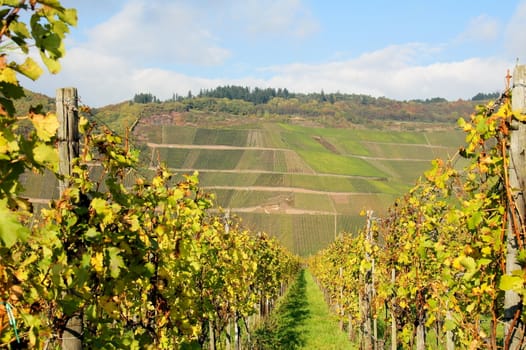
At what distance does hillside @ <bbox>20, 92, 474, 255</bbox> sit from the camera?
2943 inches

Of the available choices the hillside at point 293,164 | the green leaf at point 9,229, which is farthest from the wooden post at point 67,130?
the hillside at point 293,164

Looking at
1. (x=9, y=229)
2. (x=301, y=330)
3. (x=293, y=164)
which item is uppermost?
(x=9, y=229)

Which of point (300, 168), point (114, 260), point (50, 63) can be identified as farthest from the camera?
point (300, 168)

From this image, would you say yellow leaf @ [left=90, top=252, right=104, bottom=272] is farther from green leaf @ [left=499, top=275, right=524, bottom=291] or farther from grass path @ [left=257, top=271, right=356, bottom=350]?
grass path @ [left=257, top=271, right=356, bottom=350]

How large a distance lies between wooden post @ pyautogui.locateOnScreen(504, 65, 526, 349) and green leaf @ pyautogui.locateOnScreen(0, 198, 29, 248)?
281 centimetres

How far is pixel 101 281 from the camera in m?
3.41

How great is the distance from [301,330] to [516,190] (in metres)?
17.0

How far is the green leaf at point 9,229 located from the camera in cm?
149

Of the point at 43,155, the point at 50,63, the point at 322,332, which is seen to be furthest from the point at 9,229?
the point at 322,332

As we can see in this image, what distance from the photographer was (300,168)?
9394 cm

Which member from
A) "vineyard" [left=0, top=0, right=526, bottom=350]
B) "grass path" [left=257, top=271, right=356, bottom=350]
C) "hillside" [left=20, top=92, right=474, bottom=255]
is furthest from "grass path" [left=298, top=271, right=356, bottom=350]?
"hillside" [left=20, top=92, right=474, bottom=255]

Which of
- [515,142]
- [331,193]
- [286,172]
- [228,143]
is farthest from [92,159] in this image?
[228,143]

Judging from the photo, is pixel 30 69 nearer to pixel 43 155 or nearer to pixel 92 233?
pixel 43 155

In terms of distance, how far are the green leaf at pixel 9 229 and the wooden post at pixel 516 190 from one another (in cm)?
281
